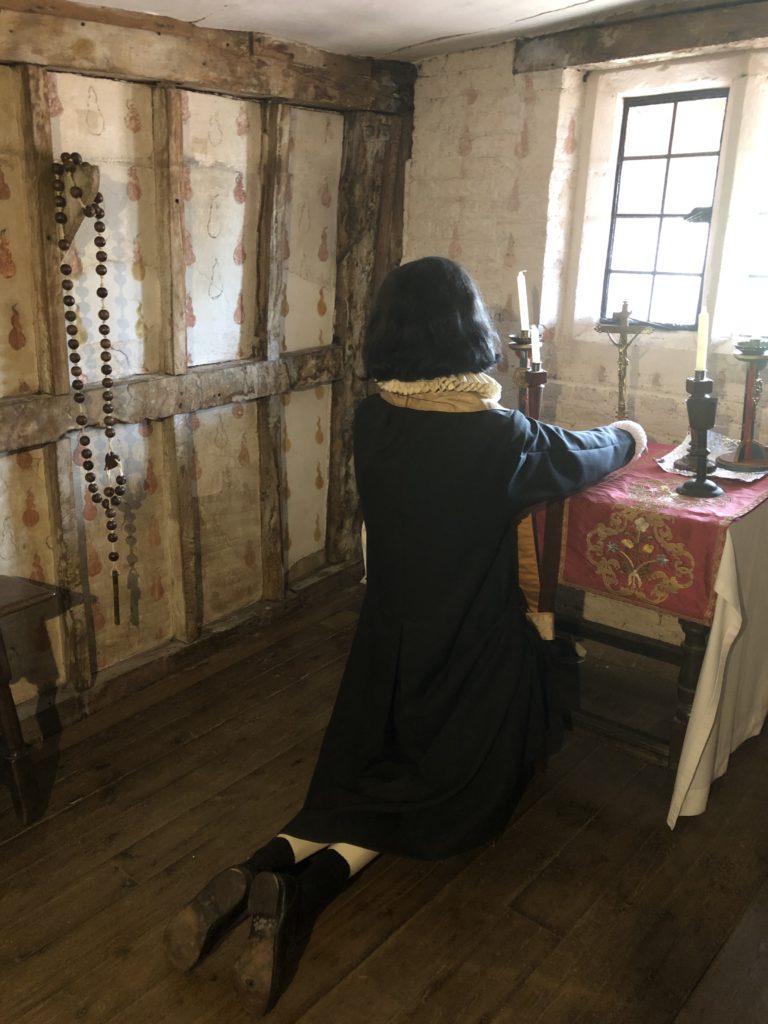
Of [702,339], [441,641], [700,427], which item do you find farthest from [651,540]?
[441,641]

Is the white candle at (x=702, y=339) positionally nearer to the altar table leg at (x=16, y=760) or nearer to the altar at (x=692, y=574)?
the altar at (x=692, y=574)

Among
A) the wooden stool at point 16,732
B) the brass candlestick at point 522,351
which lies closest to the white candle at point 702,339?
the brass candlestick at point 522,351

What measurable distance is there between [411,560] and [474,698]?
40cm

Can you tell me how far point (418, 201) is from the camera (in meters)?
3.75

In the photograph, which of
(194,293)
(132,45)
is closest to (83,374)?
(194,293)

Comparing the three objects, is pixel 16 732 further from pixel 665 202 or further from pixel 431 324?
pixel 665 202

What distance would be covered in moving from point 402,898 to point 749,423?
1.81 meters

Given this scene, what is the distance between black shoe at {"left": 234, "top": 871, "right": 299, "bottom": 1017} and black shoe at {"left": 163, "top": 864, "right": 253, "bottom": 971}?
5cm

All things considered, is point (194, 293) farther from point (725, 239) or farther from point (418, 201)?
point (725, 239)

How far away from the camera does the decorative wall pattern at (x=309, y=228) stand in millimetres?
3400

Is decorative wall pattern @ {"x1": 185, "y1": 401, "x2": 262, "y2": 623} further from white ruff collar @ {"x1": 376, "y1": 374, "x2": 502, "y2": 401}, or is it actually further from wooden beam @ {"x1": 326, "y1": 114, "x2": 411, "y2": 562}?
white ruff collar @ {"x1": 376, "y1": 374, "x2": 502, "y2": 401}

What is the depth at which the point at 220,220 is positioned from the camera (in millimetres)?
3170

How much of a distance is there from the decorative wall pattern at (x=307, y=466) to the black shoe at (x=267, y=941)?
2.09 m

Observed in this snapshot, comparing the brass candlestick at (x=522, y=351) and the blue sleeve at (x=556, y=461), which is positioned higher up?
the brass candlestick at (x=522, y=351)
